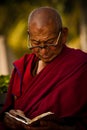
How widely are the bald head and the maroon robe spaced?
0.27 metres

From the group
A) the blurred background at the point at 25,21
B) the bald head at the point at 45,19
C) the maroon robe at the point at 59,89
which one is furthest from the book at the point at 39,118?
the blurred background at the point at 25,21

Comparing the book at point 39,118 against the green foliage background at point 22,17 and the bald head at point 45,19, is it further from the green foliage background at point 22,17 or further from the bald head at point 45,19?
the green foliage background at point 22,17

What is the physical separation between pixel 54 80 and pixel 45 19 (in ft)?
1.71

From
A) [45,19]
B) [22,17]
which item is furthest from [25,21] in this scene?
[45,19]

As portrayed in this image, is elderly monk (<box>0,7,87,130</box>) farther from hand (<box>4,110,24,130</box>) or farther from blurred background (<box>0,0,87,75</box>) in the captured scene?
blurred background (<box>0,0,87,75</box>)

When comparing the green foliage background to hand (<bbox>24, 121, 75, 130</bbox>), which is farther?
the green foliage background

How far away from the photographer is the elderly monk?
217 inches

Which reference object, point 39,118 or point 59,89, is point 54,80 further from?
point 39,118

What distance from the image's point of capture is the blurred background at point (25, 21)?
Result: 19250 millimetres

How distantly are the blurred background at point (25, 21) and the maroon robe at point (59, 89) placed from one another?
1225 centimetres

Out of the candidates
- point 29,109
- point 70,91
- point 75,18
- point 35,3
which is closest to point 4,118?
point 29,109

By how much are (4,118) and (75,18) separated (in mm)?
16294

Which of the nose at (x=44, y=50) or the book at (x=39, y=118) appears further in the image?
the nose at (x=44, y=50)

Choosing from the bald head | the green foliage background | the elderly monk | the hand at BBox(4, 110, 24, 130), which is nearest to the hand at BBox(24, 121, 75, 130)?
the elderly monk
